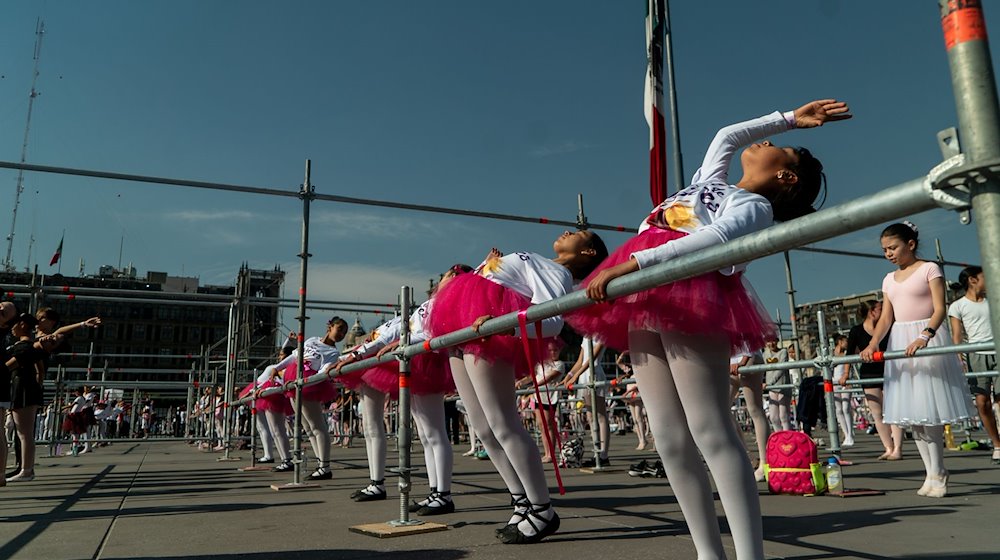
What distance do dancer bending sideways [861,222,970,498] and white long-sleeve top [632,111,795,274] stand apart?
256 cm

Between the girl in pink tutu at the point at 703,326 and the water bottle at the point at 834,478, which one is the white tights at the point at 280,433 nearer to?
the water bottle at the point at 834,478

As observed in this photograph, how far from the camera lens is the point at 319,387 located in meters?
7.04

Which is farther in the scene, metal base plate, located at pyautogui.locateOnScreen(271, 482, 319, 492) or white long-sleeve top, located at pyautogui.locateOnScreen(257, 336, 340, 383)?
white long-sleeve top, located at pyautogui.locateOnScreen(257, 336, 340, 383)

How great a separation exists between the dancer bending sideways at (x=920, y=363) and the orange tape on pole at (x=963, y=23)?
12.2 ft

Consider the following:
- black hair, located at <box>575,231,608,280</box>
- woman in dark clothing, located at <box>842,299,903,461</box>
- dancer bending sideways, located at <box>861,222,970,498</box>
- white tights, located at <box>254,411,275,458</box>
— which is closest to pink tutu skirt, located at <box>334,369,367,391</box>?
black hair, located at <box>575,231,608,280</box>

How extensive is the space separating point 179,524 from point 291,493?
5.52 feet

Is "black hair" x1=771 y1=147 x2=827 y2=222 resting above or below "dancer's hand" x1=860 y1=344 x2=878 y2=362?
above

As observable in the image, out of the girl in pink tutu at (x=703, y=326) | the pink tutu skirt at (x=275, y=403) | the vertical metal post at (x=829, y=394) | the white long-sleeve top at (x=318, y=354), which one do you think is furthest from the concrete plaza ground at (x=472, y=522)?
the pink tutu skirt at (x=275, y=403)

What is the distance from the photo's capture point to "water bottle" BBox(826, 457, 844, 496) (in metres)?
4.54

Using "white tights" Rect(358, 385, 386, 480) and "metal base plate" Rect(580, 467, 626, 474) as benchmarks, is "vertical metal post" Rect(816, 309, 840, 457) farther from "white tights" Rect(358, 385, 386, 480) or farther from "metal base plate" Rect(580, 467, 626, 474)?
"white tights" Rect(358, 385, 386, 480)

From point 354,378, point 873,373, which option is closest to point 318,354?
point 354,378

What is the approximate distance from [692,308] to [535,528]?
154 centimetres

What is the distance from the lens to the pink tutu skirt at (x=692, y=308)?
211cm

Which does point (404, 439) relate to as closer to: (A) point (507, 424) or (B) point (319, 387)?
(A) point (507, 424)
